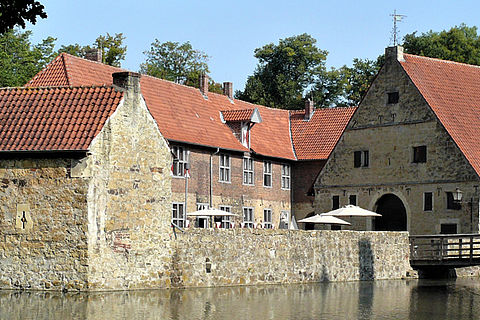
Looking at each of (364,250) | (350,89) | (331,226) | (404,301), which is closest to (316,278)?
(364,250)

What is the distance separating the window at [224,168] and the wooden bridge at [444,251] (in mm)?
10639

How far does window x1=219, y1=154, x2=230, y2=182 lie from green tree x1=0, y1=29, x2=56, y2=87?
1281 centimetres

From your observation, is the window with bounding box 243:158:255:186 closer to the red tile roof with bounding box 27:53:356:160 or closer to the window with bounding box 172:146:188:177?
the red tile roof with bounding box 27:53:356:160

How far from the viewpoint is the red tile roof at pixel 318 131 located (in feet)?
175

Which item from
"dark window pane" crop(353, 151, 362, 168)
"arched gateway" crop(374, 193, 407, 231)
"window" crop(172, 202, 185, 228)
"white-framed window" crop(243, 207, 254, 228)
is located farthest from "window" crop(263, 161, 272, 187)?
"window" crop(172, 202, 185, 228)

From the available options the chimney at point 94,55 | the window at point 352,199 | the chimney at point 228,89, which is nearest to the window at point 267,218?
the window at point 352,199

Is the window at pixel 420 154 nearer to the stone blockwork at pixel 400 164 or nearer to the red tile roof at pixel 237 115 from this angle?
the stone blockwork at pixel 400 164

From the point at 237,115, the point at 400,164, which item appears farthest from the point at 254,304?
the point at 237,115

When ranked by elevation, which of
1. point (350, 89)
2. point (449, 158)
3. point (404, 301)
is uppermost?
point (350, 89)

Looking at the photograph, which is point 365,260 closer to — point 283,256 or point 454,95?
point 283,256

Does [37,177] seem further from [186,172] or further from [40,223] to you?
[186,172]

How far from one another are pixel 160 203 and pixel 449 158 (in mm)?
16833

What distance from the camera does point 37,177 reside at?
1105 inches

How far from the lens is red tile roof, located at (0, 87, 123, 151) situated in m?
28.2
